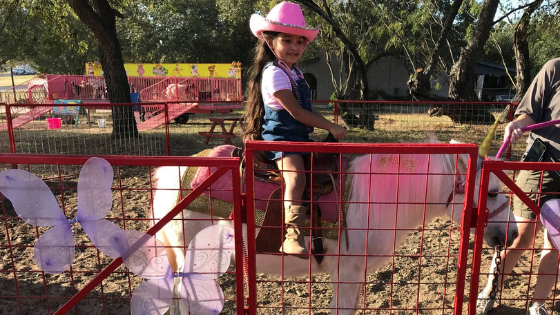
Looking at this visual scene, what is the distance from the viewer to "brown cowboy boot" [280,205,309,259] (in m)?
2.19

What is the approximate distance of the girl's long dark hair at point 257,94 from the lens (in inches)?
103

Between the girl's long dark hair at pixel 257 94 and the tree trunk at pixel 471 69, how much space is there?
28.3 ft

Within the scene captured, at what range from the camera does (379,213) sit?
8.33 feet

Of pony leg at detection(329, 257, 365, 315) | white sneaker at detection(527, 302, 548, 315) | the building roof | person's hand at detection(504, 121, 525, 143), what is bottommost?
white sneaker at detection(527, 302, 548, 315)

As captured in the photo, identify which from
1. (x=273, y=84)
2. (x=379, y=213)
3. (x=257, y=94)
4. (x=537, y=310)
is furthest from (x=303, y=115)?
(x=537, y=310)

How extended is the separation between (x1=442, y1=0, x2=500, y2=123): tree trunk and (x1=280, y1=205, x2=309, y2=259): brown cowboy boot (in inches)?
355

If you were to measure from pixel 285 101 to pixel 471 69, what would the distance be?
38.1 feet

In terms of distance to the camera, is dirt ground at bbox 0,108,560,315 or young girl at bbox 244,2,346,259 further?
dirt ground at bbox 0,108,560,315

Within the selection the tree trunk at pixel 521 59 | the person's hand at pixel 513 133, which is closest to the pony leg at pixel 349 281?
the person's hand at pixel 513 133

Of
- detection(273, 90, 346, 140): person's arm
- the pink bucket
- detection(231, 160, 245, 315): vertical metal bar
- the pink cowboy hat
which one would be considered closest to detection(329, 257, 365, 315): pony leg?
detection(231, 160, 245, 315): vertical metal bar

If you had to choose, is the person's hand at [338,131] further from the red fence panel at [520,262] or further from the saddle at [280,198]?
the red fence panel at [520,262]

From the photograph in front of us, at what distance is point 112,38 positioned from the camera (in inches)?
421

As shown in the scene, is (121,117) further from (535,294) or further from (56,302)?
(535,294)

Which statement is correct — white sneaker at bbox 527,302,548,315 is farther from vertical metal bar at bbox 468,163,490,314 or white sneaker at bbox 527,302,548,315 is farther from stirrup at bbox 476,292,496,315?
vertical metal bar at bbox 468,163,490,314
